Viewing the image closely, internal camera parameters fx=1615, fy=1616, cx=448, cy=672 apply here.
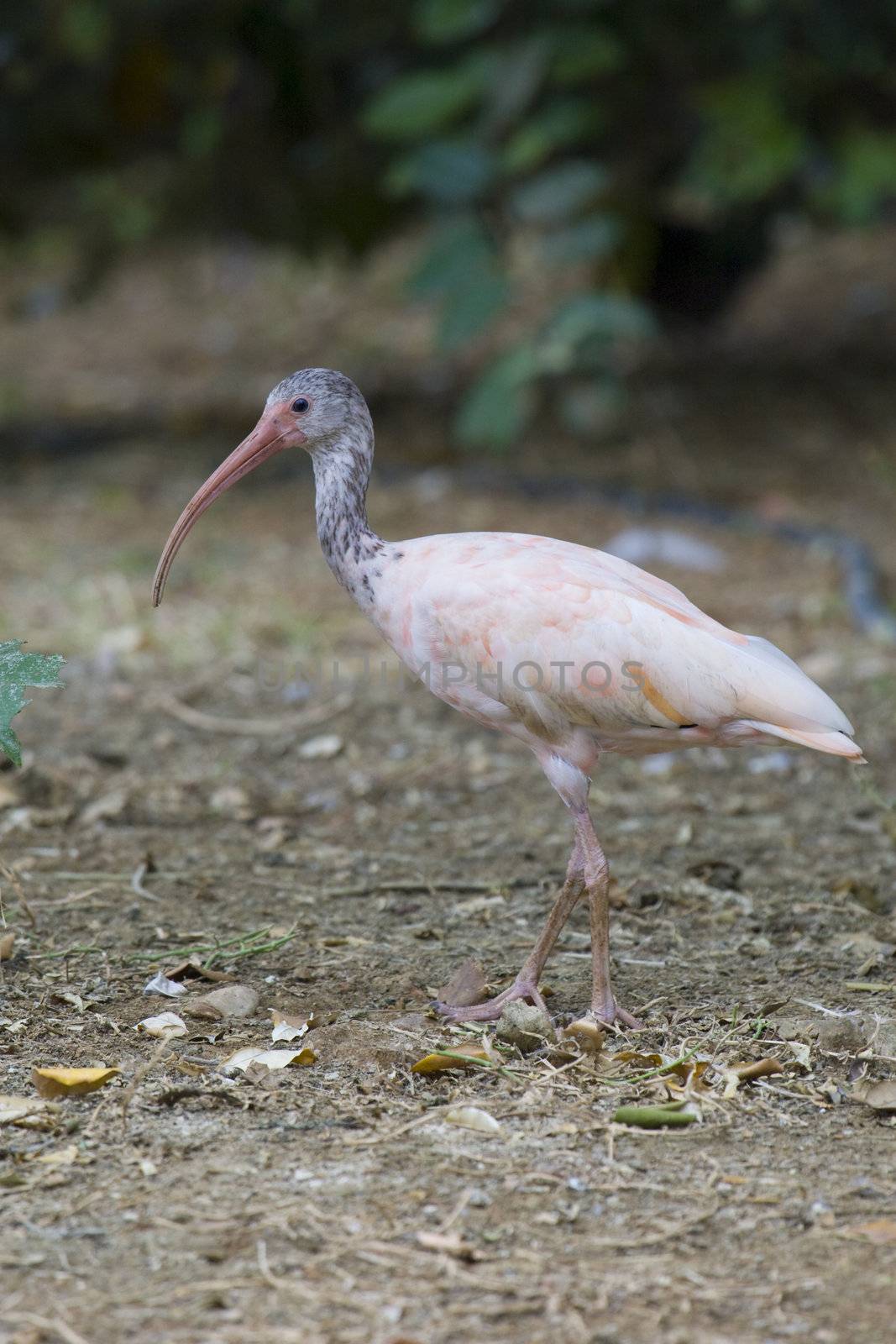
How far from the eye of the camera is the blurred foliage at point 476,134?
7938 mm

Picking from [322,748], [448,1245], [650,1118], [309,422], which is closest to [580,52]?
[322,748]

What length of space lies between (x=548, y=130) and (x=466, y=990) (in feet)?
17.5

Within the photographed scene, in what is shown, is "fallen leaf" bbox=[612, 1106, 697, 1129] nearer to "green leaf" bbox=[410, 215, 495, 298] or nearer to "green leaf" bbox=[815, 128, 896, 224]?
"green leaf" bbox=[410, 215, 495, 298]

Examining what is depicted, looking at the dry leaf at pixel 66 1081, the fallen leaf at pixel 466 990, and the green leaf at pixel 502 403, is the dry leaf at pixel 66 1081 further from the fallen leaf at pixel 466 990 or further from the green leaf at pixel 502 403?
the green leaf at pixel 502 403

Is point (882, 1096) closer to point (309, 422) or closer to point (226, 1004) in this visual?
point (226, 1004)

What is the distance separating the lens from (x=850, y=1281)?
2441 millimetres

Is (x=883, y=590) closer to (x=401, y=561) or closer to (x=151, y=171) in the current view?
(x=401, y=561)

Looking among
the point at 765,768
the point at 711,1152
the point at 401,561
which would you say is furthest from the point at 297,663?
the point at 711,1152

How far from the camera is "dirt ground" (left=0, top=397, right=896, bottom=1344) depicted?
2.43m

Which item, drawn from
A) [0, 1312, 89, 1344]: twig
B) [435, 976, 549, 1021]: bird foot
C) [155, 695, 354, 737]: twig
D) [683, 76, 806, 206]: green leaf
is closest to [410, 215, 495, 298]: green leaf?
[683, 76, 806, 206]: green leaf

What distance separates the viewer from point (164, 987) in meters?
3.56

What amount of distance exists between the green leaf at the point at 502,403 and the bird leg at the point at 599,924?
4.73 m

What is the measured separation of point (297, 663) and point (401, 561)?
2427 millimetres

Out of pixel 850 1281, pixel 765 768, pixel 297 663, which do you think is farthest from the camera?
pixel 297 663
